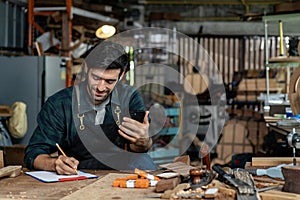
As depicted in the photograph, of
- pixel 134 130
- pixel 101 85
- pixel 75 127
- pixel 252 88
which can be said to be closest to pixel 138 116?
pixel 134 130

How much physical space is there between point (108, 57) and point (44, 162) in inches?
27.3

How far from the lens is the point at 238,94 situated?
28.9ft

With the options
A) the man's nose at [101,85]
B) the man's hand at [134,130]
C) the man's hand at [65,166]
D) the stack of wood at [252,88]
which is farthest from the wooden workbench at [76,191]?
the stack of wood at [252,88]

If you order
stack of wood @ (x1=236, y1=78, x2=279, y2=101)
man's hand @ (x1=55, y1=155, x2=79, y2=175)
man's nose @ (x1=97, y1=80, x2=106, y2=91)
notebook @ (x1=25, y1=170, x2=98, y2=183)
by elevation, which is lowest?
notebook @ (x1=25, y1=170, x2=98, y2=183)

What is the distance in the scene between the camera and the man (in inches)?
125

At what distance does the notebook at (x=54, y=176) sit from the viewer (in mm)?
2573

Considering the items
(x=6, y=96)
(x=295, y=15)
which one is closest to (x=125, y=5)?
(x=6, y=96)

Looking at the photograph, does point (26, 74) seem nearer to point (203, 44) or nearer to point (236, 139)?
point (236, 139)

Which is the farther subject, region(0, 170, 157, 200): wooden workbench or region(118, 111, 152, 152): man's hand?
region(118, 111, 152, 152): man's hand

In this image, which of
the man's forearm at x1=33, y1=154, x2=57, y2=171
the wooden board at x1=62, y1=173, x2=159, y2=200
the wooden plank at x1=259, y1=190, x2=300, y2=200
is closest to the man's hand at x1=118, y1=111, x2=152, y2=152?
the man's forearm at x1=33, y1=154, x2=57, y2=171

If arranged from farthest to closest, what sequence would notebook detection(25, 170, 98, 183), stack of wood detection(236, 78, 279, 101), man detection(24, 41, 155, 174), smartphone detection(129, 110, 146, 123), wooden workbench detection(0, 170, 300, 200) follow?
1. stack of wood detection(236, 78, 279, 101)
2. man detection(24, 41, 155, 174)
3. smartphone detection(129, 110, 146, 123)
4. notebook detection(25, 170, 98, 183)
5. wooden workbench detection(0, 170, 300, 200)

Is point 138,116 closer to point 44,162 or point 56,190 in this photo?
point 44,162

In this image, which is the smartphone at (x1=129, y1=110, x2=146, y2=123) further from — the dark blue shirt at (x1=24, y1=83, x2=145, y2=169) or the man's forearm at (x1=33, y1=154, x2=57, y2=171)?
the man's forearm at (x1=33, y1=154, x2=57, y2=171)

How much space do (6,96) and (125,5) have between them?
4335 millimetres
